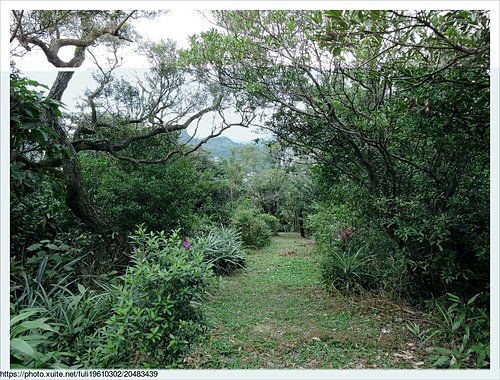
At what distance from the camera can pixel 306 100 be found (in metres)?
2.78

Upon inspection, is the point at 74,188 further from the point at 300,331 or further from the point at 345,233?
the point at 345,233

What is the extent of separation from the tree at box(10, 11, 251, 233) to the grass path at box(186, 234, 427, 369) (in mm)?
1498

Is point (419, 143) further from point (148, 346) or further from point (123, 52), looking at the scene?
point (123, 52)

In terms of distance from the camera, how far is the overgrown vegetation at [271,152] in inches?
63.9

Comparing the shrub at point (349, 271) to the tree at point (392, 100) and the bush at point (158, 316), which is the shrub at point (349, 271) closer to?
the tree at point (392, 100)

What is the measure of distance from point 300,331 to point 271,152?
2392mm

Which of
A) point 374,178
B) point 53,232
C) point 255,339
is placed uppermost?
point 374,178

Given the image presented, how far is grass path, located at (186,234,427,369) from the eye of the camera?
201 cm

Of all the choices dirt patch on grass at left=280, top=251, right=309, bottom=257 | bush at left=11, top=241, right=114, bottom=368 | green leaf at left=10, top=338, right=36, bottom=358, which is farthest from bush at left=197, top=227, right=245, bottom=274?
green leaf at left=10, top=338, right=36, bottom=358

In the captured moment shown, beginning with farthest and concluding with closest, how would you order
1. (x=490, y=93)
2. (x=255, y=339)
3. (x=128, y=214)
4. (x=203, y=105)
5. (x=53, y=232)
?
(x=203, y=105) → (x=128, y=214) → (x=53, y=232) → (x=255, y=339) → (x=490, y=93)

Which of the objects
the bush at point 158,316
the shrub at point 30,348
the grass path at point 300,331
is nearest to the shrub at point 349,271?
the grass path at point 300,331

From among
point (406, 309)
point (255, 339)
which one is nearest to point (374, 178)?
point (406, 309)

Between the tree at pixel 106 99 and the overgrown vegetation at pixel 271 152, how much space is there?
0.9 inches

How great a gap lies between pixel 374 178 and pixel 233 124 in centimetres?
201
